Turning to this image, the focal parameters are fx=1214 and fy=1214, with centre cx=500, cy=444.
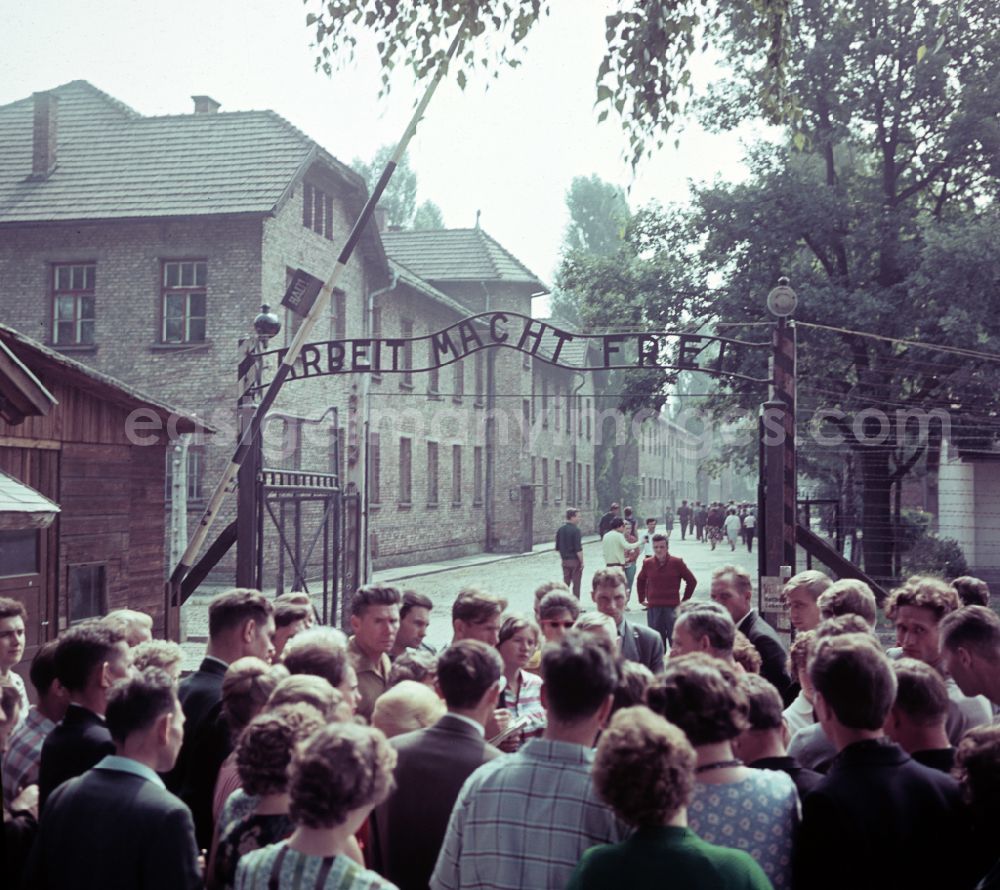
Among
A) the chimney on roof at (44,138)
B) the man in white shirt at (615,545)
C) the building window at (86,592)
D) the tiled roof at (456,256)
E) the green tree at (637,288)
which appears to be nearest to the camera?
the building window at (86,592)

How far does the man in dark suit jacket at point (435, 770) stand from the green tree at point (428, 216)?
205 feet

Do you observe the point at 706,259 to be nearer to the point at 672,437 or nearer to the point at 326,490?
the point at 326,490

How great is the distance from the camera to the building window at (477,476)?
132ft

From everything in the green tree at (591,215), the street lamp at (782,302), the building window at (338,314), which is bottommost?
the street lamp at (782,302)

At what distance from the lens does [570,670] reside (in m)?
3.58

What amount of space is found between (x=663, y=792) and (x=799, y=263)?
73.1 ft

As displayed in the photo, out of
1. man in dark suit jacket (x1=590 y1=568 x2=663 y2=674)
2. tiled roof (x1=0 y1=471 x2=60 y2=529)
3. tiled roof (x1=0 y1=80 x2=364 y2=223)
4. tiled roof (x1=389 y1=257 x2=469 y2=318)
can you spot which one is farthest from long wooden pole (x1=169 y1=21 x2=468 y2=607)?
tiled roof (x1=389 y1=257 x2=469 y2=318)

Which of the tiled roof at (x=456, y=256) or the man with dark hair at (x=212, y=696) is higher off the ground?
the tiled roof at (x=456, y=256)

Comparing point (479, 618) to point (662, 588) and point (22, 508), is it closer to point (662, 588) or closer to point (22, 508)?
point (22, 508)

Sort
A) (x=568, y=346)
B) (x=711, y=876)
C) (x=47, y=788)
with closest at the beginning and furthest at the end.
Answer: (x=711, y=876) → (x=47, y=788) → (x=568, y=346)

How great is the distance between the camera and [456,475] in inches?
1523

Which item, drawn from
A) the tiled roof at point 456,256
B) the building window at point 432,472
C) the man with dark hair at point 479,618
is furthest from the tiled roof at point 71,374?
the tiled roof at point 456,256

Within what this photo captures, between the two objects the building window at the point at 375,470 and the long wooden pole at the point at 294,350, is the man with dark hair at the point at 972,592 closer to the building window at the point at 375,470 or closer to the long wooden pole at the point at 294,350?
the long wooden pole at the point at 294,350

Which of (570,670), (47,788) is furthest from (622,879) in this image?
(47,788)
